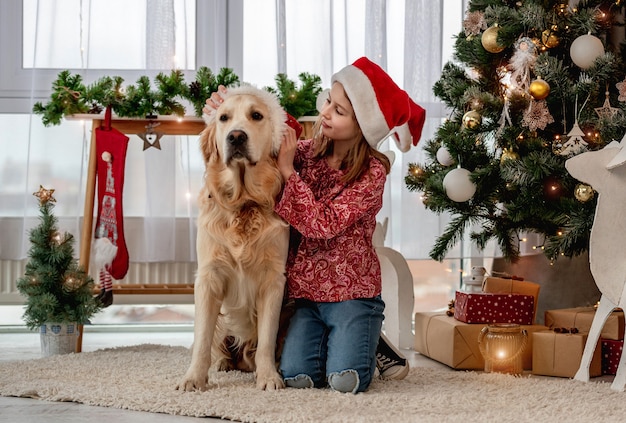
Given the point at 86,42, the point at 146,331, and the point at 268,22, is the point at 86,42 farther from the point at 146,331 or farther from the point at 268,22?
the point at 146,331

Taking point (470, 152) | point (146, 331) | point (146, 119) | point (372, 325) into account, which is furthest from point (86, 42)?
point (372, 325)

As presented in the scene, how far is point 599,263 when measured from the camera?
2314 mm

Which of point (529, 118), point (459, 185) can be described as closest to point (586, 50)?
point (529, 118)

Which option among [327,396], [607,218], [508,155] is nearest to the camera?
[327,396]

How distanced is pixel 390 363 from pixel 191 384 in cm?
63

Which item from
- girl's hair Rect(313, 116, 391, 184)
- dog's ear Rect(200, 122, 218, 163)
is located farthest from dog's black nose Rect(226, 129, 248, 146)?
girl's hair Rect(313, 116, 391, 184)

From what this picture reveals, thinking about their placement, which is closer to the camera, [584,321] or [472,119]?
[584,321]

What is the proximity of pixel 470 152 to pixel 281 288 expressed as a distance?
1.04 metres

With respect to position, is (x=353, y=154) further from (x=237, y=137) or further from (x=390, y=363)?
(x=390, y=363)

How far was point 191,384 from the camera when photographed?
2092 millimetres

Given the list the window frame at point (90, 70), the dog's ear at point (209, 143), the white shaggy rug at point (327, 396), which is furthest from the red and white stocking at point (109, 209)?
the dog's ear at point (209, 143)

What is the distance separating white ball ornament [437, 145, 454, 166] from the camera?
299 cm

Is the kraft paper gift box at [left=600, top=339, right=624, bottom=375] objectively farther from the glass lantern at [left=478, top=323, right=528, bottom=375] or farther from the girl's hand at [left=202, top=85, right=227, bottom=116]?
the girl's hand at [left=202, top=85, right=227, bottom=116]

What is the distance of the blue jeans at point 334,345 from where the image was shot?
218cm
